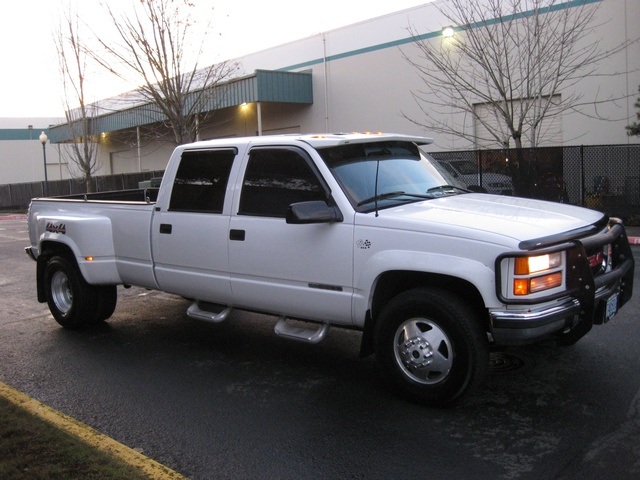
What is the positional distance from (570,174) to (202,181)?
1339 centimetres

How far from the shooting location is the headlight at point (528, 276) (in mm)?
4070

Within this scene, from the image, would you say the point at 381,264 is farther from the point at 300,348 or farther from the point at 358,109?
the point at 358,109

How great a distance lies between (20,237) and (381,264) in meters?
17.8

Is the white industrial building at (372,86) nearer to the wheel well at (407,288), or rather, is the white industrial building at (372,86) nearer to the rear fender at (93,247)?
the wheel well at (407,288)

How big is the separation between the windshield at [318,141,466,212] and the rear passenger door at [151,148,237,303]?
1.14 metres

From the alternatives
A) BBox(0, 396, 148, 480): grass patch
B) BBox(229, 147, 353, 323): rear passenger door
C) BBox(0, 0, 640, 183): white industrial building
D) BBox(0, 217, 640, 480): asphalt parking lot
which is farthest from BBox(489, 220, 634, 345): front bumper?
BBox(0, 0, 640, 183): white industrial building

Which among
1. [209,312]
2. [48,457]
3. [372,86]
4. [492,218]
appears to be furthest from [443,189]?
[372,86]

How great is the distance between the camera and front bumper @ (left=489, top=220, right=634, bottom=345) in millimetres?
4074

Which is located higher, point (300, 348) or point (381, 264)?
point (381, 264)

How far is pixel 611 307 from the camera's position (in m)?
4.60

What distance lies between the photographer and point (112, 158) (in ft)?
138

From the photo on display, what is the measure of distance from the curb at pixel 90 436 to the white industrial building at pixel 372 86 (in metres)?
18.1

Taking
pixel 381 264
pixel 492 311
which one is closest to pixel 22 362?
pixel 381 264

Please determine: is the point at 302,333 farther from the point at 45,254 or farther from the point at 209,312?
the point at 45,254
